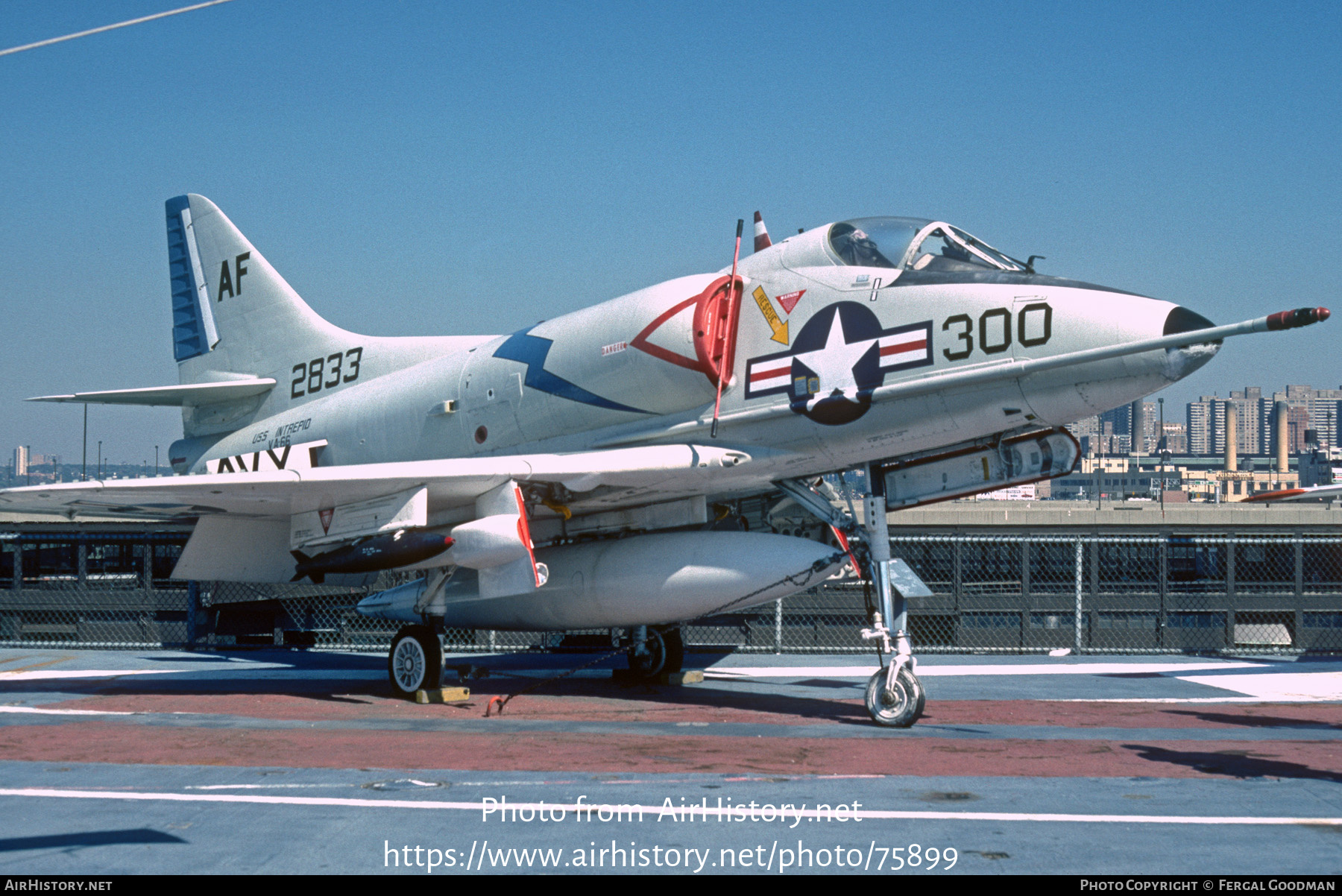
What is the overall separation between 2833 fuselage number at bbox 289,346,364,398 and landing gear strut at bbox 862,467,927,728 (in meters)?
8.09

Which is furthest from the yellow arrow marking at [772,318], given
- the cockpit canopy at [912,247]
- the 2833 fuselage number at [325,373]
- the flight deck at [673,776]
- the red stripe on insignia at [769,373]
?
the 2833 fuselage number at [325,373]

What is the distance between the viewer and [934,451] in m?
10.9

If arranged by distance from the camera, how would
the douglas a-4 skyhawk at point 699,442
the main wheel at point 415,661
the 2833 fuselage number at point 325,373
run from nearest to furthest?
the douglas a-4 skyhawk at point 699,442 → the main wheel at point 415,661 → the 2833 fuselage number at point 325,373

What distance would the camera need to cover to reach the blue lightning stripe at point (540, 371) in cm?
1152

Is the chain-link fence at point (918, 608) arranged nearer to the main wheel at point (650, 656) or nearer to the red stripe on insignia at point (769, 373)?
the main wheel at point (650, 656)

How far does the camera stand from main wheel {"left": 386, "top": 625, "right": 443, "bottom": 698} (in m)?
11.7

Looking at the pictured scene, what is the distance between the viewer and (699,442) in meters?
10.9

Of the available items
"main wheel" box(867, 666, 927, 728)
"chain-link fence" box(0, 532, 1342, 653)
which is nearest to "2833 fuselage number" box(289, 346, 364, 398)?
"chain-link fence" box(0, 532, 1342, 653)

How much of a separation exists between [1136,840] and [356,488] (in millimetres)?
7865

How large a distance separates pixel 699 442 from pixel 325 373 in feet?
22.6

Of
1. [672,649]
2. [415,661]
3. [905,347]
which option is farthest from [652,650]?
[905,347]

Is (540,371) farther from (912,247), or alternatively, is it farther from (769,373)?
(912,247)

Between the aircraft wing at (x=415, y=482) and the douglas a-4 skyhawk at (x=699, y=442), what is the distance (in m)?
0.04
